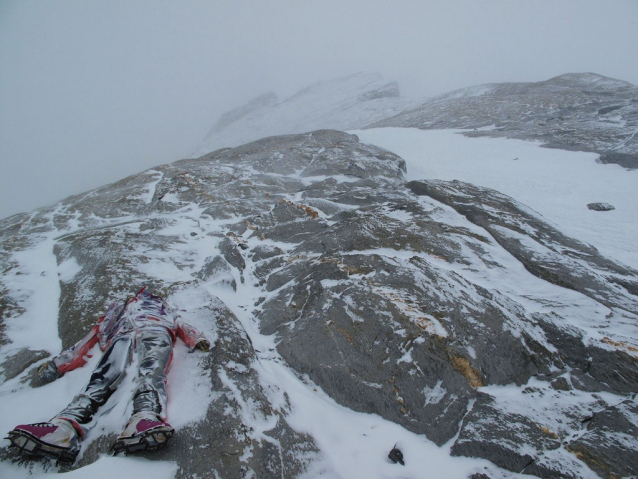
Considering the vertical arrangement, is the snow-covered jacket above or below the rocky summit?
above

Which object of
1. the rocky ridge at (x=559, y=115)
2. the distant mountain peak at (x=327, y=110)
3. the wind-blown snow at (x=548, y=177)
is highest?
the distant mountain peak at (x=327, y=110)

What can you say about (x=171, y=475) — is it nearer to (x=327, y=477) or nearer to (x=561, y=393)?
(x=327, y=477)

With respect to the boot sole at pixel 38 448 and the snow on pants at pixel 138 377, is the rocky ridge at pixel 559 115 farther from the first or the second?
the boot sole at pixel 38 448

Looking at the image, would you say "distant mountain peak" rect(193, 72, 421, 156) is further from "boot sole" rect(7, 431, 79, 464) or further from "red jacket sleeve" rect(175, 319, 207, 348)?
"boot sole" rect(7, 431, 79, 464)

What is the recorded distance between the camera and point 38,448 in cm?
385

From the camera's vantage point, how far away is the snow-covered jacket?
5926 millimetres

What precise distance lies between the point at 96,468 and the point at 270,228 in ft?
33.0

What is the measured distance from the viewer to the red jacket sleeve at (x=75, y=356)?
594 cm

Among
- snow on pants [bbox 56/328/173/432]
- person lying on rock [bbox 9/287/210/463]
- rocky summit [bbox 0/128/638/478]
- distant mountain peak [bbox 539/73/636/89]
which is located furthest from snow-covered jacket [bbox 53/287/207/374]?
distant mountain peak [bbox 539/73/636/89]

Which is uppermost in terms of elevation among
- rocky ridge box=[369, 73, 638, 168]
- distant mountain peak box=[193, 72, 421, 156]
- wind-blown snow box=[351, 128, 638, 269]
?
distant mountain peak box=[193, 72, 421, 156]

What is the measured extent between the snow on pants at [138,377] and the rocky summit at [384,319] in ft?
1.89

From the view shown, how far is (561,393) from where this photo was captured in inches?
225

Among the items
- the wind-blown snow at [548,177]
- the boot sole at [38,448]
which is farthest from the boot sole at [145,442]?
the wind-blown snow at [548,177]

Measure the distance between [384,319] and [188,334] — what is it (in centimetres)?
451
